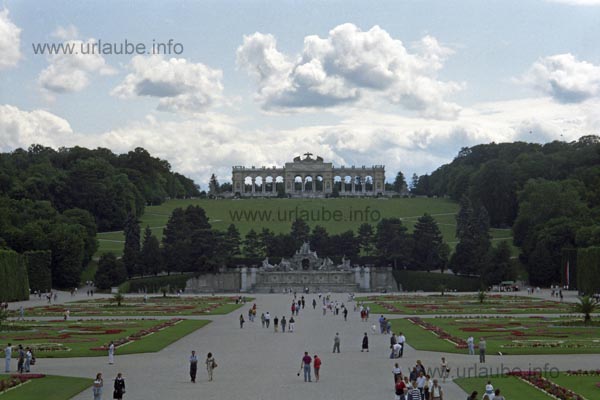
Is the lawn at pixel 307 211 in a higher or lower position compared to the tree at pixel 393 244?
higher

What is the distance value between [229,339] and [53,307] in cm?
2282

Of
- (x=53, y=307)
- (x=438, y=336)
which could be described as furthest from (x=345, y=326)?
(x=53, y=307)

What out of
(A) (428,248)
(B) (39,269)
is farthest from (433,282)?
(B) (39,269)

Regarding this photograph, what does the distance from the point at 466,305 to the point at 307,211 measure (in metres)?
64.3

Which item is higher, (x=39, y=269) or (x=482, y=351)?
(x=39, y=269)

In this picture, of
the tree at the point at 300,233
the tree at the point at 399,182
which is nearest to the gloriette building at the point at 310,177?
the tree at the point at 399,182

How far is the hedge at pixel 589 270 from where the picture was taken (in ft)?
204

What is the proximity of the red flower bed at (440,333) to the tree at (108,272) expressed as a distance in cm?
3851

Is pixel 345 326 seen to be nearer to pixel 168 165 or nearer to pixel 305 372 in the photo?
pixel 305 372

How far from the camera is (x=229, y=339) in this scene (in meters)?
35.9

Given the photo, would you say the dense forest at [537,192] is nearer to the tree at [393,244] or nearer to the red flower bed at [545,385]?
the tree at [393,244]

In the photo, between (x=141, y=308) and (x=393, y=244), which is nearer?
(x=141, y=308)

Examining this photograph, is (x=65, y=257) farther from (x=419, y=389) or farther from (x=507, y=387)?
(x=419, y=389)

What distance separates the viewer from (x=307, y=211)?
4660 inches
